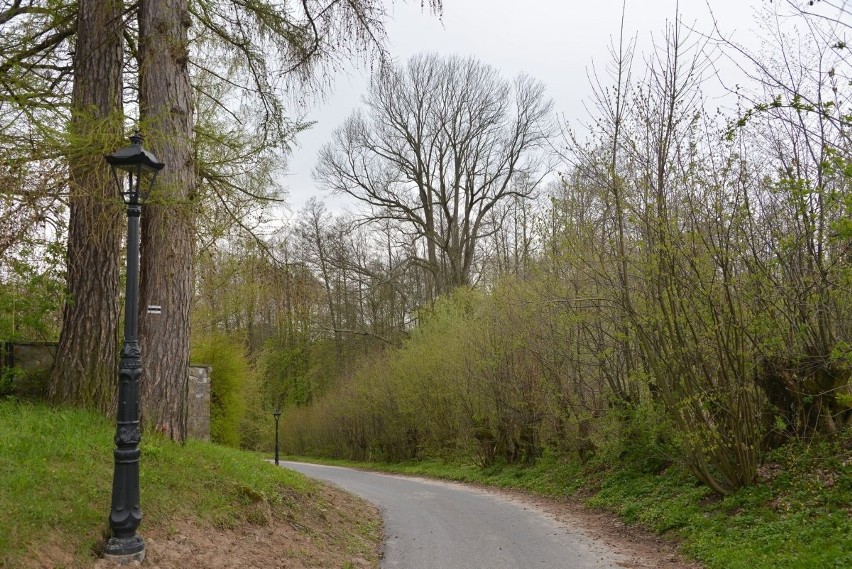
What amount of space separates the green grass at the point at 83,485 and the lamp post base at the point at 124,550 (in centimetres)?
13

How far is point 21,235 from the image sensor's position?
6047 mm

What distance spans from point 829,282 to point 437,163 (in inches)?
922

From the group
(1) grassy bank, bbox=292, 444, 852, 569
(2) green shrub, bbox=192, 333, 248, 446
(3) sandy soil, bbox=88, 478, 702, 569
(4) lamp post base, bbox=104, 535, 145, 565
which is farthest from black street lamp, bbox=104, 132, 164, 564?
(2) green shrub, bbox=192, 333, 248, 446

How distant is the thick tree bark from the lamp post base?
2828 millimetres

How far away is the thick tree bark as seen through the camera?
684cm

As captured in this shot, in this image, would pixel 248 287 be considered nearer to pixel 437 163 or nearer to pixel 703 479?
pixel 703 479

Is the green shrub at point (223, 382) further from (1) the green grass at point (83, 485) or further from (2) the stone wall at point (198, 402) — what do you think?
(1) the green grass at point (83, 485)

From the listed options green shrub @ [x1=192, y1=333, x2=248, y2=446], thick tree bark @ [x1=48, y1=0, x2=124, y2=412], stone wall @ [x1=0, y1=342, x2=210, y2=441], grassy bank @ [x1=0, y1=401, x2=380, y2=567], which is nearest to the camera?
grassy bank @ [x1=0, y1=401, x2=380, y2=567]

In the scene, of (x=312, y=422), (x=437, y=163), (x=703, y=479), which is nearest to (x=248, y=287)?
(x=703, y=479)

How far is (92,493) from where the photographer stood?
211 inches

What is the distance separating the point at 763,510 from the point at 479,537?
379 cm

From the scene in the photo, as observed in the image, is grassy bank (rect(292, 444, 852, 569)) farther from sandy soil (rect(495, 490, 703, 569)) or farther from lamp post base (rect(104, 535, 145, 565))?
lamp post base (rect(104, 535, 145, 565))

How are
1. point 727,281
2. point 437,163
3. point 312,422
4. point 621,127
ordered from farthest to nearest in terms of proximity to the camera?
1. point 312,422
2. point 437,163
3. point 621,127
4. point 727,281

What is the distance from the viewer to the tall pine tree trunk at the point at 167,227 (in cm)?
759
